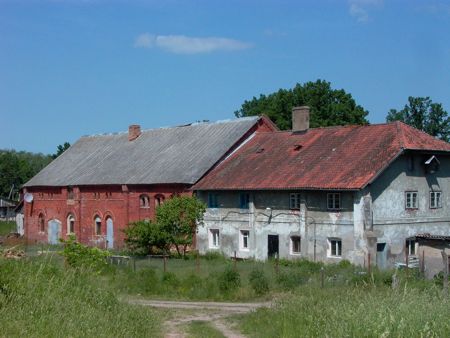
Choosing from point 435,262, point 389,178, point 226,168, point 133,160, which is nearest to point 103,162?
point 133,160

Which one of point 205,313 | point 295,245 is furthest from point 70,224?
point 205,313

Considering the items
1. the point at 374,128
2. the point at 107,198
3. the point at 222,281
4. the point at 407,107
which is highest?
the point at 407,107

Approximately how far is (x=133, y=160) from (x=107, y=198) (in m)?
3.11

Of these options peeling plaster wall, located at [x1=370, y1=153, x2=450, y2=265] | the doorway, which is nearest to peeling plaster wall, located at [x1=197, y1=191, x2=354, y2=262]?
peeling plaster wall, located at [x1=370, y1=153, x2=450, y2=265]

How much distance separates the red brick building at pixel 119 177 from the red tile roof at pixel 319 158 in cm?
183

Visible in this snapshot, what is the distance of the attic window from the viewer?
109 ft

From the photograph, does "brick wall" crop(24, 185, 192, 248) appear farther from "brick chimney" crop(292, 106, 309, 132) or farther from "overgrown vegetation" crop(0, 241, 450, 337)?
"overgrown vegetation" crop(0, 241, 450, 337)

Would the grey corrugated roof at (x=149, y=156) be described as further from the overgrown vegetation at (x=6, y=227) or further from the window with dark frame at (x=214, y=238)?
the overgrown vegetation at (x=6, y=227)

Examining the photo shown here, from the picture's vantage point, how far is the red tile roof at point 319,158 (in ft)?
103

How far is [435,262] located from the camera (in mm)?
28203

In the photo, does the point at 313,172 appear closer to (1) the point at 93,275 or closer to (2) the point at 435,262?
(2) the point at 435,262

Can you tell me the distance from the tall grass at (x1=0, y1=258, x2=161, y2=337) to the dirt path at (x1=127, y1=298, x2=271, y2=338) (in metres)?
1.76

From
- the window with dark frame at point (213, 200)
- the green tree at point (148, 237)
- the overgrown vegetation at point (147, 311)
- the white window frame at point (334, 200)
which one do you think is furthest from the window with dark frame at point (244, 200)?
the overgrown vegetation at point (147, 311)

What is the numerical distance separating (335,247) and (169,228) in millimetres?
8926
